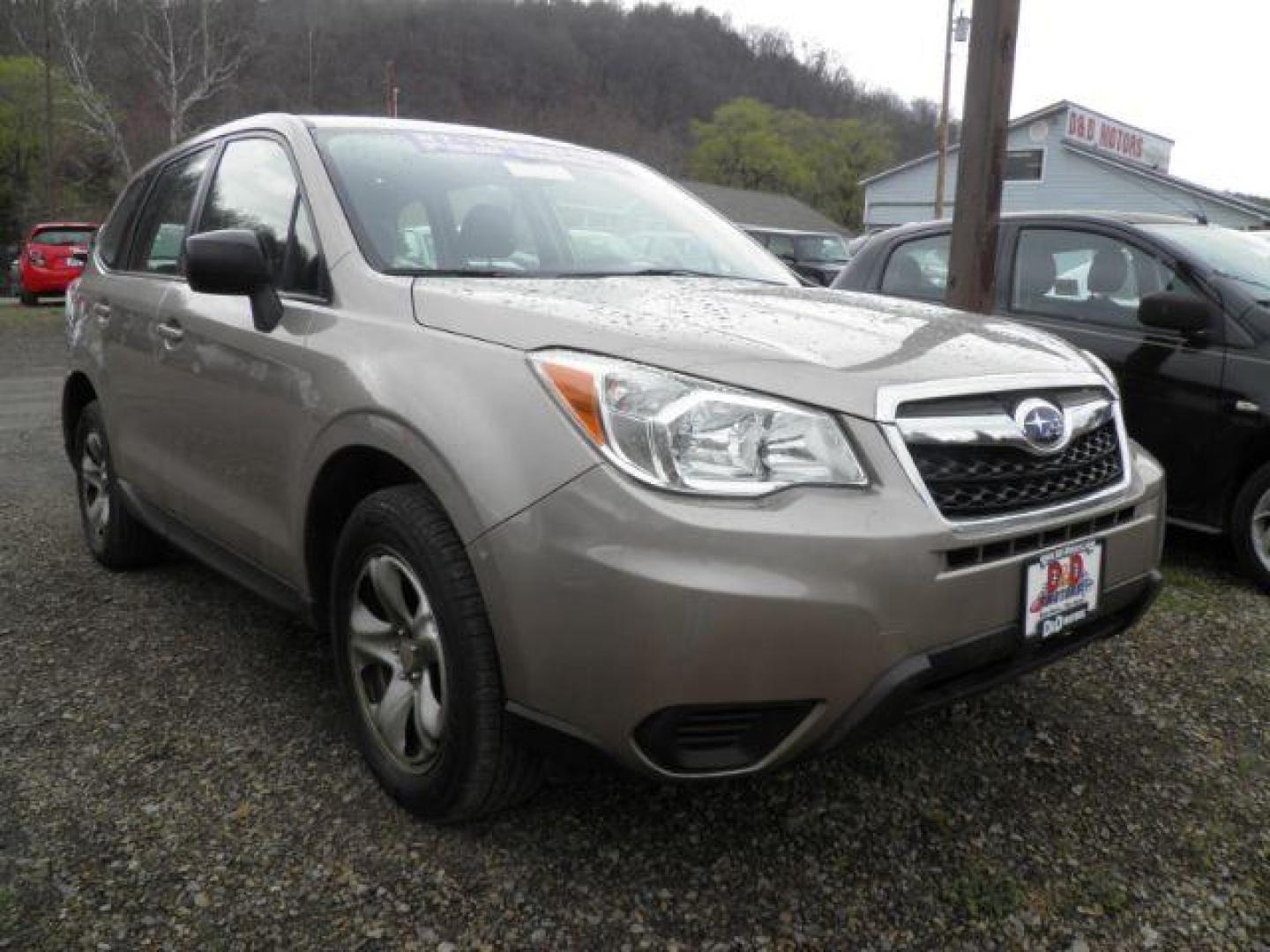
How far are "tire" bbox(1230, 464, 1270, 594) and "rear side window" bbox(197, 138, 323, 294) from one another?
3.52 metres

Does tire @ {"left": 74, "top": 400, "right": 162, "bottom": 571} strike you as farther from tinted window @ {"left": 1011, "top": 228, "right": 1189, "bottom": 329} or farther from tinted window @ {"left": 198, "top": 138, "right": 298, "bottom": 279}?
tinted window @ {"left": 1011, "top": 228, "right": 1189, "bottom": 329}

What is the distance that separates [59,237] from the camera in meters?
18.1

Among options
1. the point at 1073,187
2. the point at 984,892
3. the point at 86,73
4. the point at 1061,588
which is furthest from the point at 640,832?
the point at 86,73

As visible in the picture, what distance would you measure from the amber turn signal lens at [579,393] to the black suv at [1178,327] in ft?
10.5

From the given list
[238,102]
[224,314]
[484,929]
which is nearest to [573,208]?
[224,314]

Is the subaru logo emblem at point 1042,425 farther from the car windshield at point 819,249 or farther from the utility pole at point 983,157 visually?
the car windshield at point 819,249

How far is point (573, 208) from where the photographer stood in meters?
3.09

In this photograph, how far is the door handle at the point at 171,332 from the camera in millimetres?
3129

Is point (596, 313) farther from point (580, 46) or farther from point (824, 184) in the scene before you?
point (580, 46)

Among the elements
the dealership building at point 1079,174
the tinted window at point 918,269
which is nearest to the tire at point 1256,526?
A: the tinted window at point 918,269

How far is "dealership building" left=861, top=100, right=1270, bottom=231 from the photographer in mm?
29141

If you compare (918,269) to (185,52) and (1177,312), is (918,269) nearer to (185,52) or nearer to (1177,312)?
(1177,312)

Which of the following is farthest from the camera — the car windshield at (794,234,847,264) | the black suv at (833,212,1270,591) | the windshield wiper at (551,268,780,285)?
the car windshield at (794,234,847,264)

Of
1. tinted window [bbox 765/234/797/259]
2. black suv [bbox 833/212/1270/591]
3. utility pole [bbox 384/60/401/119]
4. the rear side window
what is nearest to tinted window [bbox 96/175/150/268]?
the rear side window
